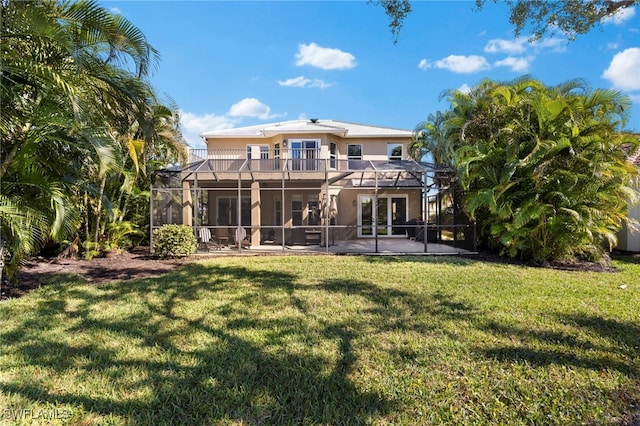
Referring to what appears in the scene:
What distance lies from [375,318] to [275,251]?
327 inches

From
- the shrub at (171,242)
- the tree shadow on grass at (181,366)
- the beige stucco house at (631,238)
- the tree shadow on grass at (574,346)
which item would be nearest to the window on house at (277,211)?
the shrub at (171,242)

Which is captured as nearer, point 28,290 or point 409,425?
point 409,425

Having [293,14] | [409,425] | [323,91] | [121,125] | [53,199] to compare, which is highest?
[323,91]

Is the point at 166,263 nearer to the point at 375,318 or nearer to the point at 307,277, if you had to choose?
the point at 307,277

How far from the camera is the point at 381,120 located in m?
23.4

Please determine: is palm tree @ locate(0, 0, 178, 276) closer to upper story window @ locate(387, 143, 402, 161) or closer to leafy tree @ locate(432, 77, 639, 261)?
leafy tree @ locate(432, 77, 639, 261)

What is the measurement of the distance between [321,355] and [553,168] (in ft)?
30.0

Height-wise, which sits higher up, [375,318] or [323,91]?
[323,91]

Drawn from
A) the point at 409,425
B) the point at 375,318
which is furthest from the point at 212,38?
the point at 409,425

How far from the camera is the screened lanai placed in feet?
43.2

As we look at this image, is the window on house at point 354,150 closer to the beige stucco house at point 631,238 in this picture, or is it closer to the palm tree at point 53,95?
the beige stucco house at point 631,238

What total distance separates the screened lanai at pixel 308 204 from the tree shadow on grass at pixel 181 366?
6909 mm

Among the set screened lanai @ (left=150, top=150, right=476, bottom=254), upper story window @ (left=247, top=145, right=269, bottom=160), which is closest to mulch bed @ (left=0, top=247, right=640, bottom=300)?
screened lanai @ (left=150, top=150, right=476, bottom=254)

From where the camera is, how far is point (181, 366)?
343 cm
